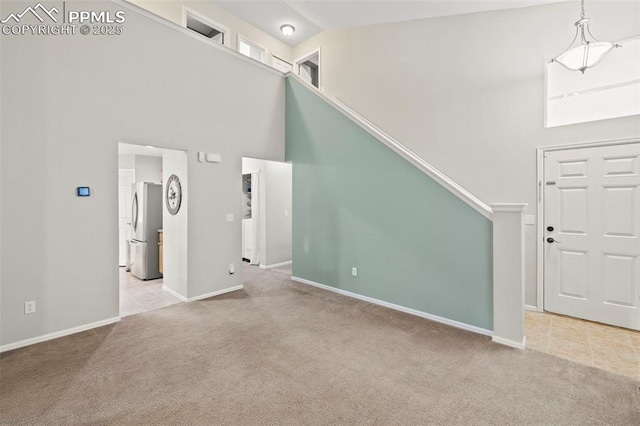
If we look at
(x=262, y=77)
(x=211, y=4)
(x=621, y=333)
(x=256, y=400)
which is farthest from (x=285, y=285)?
(x=211, y=4)

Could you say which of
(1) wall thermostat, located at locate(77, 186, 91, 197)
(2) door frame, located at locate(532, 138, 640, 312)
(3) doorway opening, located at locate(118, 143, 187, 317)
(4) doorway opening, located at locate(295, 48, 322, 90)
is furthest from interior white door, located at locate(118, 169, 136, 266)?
(2) door frame, located at locate(532, 138, 640, 312)

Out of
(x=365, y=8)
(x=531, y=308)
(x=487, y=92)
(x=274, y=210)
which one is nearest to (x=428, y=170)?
(x=487, y=92)

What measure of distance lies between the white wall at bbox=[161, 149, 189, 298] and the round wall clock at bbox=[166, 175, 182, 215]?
0.07 meters

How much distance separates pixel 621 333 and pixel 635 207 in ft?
4.73

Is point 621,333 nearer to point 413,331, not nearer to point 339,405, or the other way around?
point 413,331

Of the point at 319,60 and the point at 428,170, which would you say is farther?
the point at 319,60

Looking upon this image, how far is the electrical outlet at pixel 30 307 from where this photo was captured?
2891 millimetres

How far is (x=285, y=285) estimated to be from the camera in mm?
4984

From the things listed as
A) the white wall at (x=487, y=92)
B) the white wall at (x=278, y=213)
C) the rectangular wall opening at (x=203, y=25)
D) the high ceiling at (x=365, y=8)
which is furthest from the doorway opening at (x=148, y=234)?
the white wall at (x=487, y=92)

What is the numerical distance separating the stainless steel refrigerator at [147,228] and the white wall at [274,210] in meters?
2.05

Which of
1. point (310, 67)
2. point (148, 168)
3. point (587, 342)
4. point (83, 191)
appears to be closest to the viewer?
point (587, 342)

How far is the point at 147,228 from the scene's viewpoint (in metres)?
5.34

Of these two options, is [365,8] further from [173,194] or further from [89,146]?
[89,146]
